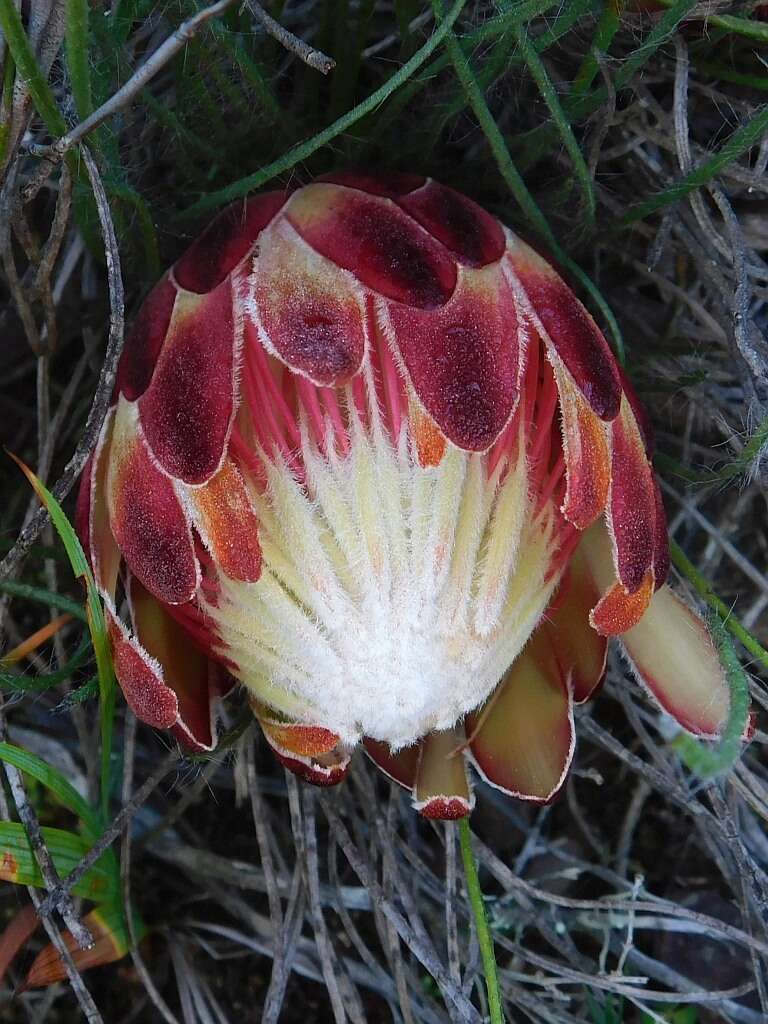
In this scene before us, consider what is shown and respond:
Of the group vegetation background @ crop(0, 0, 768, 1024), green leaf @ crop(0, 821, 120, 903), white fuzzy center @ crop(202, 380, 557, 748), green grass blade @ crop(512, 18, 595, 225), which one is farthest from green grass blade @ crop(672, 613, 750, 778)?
green leaf @ crop(0, 821, 120, 903)

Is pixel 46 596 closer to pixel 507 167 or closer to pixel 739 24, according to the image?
pixel 507 167

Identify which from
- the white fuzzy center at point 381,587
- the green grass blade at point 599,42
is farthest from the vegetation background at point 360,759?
the white fuzzy center at point 381,587

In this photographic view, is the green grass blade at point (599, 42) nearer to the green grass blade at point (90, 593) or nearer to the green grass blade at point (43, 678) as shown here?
the green grass blade at point (90, 593)

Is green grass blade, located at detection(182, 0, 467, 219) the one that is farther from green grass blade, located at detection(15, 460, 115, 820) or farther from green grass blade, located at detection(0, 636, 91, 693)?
green grass blade, located at detection(0, 636, 91, 693)

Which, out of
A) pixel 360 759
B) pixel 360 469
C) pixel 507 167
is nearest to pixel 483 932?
pixel 360 759

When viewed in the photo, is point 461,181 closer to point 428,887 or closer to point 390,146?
point 390,146

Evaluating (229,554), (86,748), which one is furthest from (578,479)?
(86,748)
